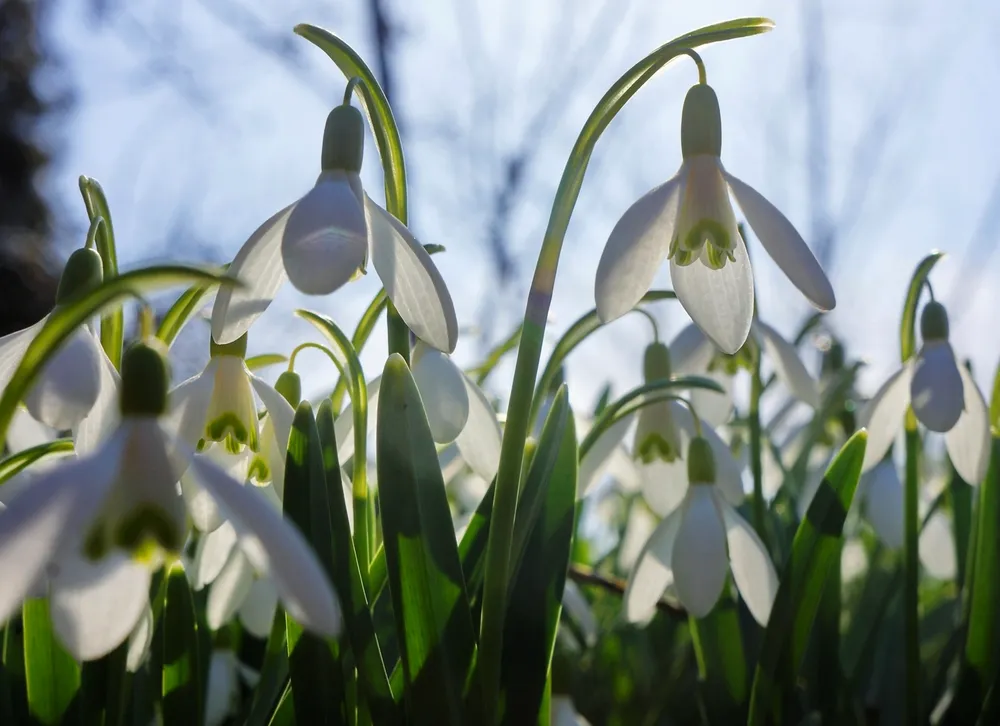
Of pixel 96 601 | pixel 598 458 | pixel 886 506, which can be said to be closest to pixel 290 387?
pixel 96 601

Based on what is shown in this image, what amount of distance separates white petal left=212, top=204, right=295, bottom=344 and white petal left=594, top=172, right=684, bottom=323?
30cm

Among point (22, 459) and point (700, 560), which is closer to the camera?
point (22, 459)

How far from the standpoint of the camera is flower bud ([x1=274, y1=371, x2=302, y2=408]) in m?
1.13

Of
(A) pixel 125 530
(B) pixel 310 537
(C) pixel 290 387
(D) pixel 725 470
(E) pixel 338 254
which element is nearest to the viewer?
(A) pixel 125 530

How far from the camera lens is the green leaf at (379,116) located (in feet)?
3.11

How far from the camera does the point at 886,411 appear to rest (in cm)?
133

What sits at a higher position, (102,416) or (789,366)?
(789,366)

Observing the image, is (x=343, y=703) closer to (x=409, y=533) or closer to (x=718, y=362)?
(x=409, y=533)

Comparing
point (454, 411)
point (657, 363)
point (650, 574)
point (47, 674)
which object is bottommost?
point (47, 674)

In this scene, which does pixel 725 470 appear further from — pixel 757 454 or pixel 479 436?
pixel 479 436

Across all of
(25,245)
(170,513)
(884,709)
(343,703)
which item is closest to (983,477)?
(884,709)

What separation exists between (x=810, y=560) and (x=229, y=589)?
765 millimetres

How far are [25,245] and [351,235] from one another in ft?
38.2

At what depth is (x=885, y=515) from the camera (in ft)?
5.44
